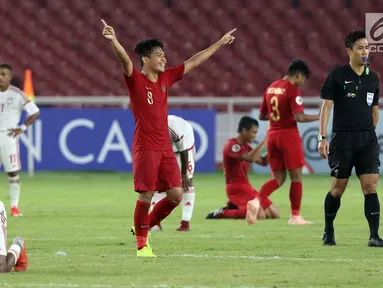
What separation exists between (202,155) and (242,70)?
13.9 feet

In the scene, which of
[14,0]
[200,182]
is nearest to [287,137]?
[200,182]

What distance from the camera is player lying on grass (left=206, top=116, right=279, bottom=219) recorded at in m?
13.5

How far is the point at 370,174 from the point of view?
30.8 feet

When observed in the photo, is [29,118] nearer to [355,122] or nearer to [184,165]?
[184,165]

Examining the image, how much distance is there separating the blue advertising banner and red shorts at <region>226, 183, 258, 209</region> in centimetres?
886

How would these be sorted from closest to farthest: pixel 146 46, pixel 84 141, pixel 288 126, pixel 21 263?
pixel 21 263 → pixel 146 46 → pixel 288 126 → pixel 84 141

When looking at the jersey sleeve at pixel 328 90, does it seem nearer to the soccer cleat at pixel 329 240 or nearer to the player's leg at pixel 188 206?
the soccer cleat at pixel 329 240

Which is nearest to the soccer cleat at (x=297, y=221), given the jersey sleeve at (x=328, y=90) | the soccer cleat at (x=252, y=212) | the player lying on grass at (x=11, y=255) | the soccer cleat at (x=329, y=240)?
the soccer cleat at (x=252, y=212)

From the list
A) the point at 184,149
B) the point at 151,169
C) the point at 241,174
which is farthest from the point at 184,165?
the point at 241,174

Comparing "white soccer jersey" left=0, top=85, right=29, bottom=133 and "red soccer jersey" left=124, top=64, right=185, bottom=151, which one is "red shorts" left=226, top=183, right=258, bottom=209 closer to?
"white soccer jersey" left=0, top=85, right=29, bottom=133

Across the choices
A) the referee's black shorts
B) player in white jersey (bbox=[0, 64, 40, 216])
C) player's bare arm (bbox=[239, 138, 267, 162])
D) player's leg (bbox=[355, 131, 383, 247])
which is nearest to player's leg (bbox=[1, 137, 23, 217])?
player in white jersey (bbox=[0, 64, 40, 216])

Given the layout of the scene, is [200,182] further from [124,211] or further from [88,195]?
[124,211]

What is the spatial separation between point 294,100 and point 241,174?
1569mm

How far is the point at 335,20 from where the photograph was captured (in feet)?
88.7
